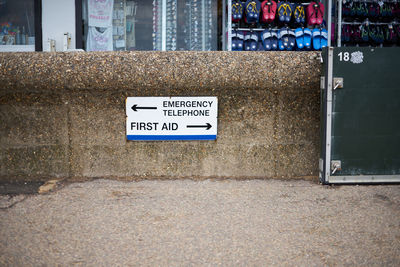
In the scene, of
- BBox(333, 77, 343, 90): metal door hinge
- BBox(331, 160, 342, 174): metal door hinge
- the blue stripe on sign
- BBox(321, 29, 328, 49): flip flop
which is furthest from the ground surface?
BBox(321, 29, 328, 49): flip flop

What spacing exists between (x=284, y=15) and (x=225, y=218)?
6.26 metres

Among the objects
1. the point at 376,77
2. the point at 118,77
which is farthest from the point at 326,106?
the point at 118,77

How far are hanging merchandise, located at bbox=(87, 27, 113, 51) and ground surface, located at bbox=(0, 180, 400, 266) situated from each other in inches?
176

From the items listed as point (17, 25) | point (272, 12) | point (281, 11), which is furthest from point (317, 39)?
point (17, 25)

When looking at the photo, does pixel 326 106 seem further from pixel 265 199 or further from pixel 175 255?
pixel 175 255

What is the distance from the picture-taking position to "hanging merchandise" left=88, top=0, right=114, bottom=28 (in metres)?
7.38

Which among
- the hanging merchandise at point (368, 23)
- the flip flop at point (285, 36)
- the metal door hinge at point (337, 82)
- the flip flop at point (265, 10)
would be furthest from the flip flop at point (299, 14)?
the metal door hinge at point (337, 82)

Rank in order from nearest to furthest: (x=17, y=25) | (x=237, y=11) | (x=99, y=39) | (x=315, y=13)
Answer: (x=17, y=25), (x=99, y=39), (x=237, y=11), (x=315, y=13)

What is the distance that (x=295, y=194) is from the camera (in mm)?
3393

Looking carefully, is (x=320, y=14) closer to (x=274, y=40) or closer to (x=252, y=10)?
(x=274, y=40)

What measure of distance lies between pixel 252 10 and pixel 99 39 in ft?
10.6

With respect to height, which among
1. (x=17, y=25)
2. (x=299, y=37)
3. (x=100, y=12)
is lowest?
(x=299, y=37)

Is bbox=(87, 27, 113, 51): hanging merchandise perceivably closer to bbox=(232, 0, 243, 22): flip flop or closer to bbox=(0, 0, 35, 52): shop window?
bbox=(0, 0, 35, 52): shop window

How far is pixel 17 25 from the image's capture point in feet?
23.6
